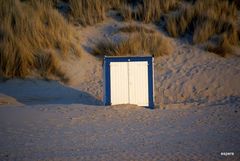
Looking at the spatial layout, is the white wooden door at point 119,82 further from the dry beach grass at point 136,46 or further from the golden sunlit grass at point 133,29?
the golden sunlit grass at point 133,29

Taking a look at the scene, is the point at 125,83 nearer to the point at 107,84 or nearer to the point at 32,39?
the point at 107,84

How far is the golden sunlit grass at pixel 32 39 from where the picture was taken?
15336 millimetres

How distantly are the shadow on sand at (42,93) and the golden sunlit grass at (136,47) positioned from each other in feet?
8.51

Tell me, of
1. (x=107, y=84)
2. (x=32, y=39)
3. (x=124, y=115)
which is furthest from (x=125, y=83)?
(x=32, y=39)

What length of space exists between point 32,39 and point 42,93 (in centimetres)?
318

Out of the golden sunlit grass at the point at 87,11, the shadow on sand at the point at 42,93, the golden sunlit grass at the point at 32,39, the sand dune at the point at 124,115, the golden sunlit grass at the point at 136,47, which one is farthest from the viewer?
the golden sunlit grass at the point at 87,11

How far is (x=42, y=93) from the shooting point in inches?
556

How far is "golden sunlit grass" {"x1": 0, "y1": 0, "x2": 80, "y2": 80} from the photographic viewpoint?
15.3m

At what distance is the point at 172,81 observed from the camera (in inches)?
594

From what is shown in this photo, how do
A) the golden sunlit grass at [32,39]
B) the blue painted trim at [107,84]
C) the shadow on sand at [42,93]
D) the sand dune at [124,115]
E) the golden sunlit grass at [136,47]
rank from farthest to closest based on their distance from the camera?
the golden sunlit grass at [136,47] → the golden sunlit grass at [32,39] → the shadow on sand at [42,93] → the blue painted trim at [107,84] → the sand dune at [124,115]

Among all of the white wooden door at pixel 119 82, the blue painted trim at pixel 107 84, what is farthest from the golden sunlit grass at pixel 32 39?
the white wooden door at pixel 119 82

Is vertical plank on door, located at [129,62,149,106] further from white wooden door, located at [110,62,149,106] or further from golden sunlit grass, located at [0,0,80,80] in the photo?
golden sunlit grass, located at [0,0,80,80]

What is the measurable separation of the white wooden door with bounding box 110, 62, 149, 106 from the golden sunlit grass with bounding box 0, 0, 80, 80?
344 centimetres

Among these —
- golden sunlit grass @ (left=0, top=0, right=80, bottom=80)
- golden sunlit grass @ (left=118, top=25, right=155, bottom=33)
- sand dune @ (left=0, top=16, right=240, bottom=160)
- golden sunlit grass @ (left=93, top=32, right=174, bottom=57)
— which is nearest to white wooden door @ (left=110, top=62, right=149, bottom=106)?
sand dune @ (left=0, top=16, right=240, bottom=160)
